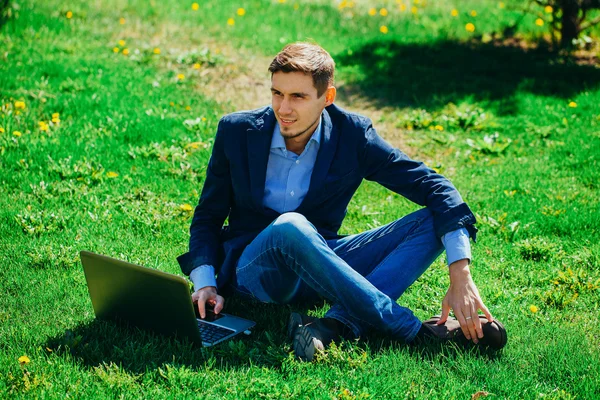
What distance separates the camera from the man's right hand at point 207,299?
3.56m

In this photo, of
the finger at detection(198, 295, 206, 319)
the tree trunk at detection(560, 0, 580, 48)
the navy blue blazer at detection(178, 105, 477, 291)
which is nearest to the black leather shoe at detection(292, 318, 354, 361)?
the finger at detection(198, 295, 206, 319)

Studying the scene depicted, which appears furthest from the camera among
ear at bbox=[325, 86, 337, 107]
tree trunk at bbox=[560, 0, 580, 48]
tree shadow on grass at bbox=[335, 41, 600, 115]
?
tree trunk at bbox=[560, 0, 580, 48]

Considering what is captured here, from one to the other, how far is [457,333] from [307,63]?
4.61 feet

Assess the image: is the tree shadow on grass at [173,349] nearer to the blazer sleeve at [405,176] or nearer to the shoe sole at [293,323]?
the shoe sole at [293,323]

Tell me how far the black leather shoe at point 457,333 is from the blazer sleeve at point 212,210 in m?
1.06

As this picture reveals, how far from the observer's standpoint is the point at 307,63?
11.5 ft

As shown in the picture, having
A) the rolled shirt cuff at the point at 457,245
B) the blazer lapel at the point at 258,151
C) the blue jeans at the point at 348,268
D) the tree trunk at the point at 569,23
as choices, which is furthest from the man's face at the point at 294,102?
the tree trunk at the point at 569,23

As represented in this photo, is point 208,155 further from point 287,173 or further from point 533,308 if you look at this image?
point 533,308

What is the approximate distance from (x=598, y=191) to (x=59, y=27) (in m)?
5.81

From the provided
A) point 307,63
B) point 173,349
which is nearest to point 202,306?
point 173,349

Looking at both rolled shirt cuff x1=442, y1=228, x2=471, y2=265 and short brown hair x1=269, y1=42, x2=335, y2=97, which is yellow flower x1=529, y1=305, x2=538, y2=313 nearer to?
rolled shirt cuff x1=442, y1=228, x2=471, y2=265

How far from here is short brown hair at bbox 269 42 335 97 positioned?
3.50 meters

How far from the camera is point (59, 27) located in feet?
27.3

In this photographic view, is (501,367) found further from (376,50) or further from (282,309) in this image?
(376,50)
